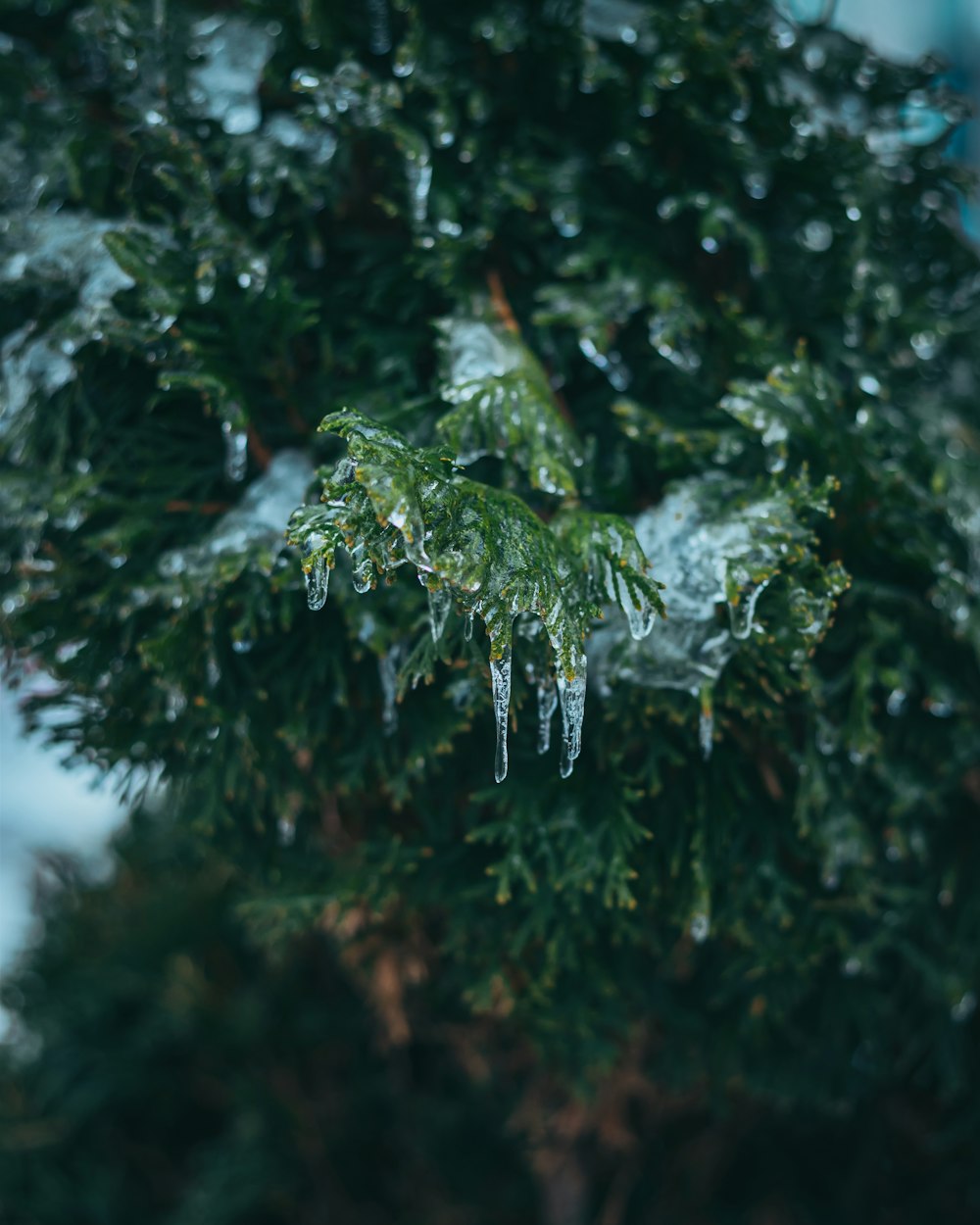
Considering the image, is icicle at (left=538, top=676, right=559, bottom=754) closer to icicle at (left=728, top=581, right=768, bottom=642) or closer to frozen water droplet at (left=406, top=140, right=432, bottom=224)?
icicle at (left=728, top=581, right=768, bottom=642)

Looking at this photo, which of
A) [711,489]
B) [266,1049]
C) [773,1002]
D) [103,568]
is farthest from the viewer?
[266,1049]

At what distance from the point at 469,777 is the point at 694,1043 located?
2.61 feet

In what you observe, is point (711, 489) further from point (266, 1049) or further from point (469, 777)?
point (266, 1049)

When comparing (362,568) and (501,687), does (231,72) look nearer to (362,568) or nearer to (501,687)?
Result: (362,568)

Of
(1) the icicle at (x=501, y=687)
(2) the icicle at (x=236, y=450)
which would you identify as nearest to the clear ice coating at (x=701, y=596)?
(1) the icicle at (x=501, y=687)

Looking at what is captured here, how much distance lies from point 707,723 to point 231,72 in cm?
136

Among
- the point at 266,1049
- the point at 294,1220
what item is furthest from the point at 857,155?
the point at 294,1220

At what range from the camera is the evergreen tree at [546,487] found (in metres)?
1.51

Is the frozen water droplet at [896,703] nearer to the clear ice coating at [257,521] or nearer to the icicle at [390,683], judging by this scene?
the icicle at [390,683]

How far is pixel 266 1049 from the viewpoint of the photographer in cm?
285

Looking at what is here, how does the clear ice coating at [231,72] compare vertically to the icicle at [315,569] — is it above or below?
above

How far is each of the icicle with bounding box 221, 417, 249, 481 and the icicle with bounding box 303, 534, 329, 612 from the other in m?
0.44

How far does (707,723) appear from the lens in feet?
4.87

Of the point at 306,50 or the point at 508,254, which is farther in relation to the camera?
the point at 508,254
